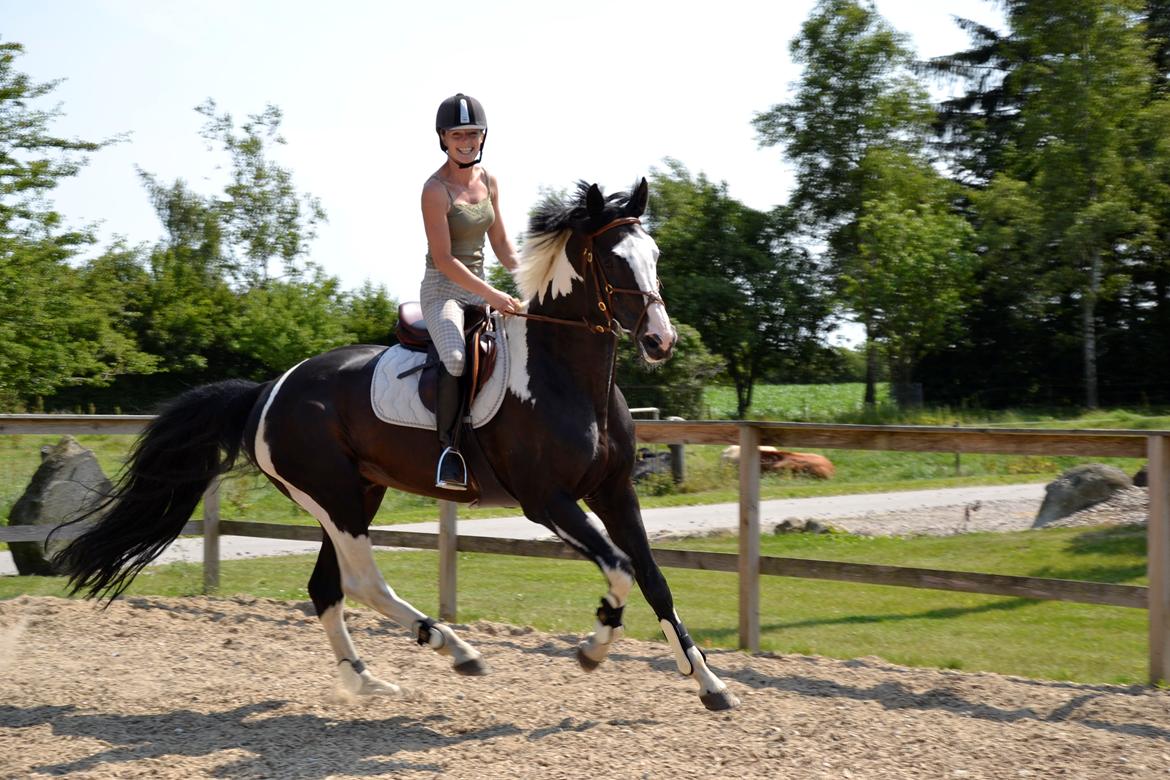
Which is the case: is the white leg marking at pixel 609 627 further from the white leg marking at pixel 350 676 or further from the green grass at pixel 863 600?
the green grass at pixel 863 600

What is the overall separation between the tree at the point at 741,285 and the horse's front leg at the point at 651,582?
94.1 feet

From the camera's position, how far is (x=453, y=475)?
542cm

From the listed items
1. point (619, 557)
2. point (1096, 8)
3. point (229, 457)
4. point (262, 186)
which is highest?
point (1096, 8)

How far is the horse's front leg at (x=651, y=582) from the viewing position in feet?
17.4

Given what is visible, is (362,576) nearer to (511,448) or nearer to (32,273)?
(511,448)

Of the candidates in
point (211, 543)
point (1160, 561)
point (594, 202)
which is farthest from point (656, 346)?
point (211, 543)

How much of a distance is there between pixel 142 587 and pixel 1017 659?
6.97 metres

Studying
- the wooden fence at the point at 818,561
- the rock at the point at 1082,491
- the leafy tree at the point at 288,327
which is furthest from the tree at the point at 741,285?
the wooden fence at the point at 818,561

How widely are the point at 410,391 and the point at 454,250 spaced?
77 cm

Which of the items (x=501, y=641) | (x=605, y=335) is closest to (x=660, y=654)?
(x=501, y=641)

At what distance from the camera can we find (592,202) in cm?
523

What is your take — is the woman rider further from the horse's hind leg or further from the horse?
the horse's hind leg

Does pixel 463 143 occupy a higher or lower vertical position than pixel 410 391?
higher

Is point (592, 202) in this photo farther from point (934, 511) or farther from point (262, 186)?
point (262, 186)
